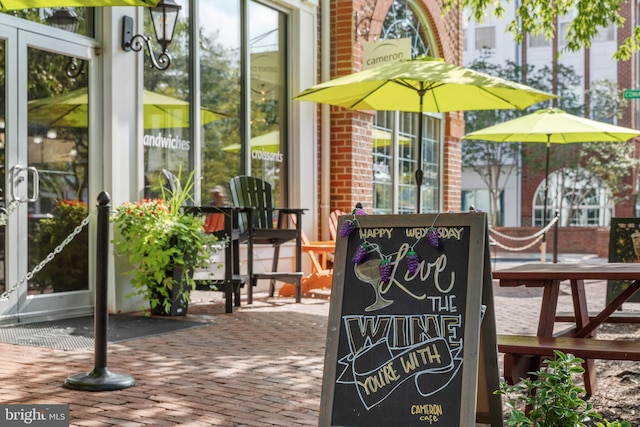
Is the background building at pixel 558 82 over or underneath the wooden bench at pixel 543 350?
over

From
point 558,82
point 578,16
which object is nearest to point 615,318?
point 578,16

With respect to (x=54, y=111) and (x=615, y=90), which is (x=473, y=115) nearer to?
(x=615, y=90)

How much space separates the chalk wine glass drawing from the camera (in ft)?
11.4

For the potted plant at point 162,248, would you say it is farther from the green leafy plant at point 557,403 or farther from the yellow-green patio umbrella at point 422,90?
the green leafy plant at point 557,403

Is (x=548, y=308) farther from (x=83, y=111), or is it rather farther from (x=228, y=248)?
(x=83, y=111)

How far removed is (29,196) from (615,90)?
28.0 m

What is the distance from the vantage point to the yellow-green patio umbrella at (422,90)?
7738 mm

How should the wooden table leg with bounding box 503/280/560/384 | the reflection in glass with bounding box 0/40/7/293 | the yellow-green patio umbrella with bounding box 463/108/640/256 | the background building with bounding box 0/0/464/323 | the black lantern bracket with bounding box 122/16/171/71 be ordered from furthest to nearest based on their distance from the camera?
1. the yellow-green patio umbrella with bounding box 463/108/640/256
2. the black lantern bracket with bounding box 122/16/171/71
3. the background building with bounding box 0/0/464/323
4. the reflection in glass with bounding box 0/40/7/293
5. the wooden table leg with bounding box 503/280/560/384

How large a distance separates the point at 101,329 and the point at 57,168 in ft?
10.4

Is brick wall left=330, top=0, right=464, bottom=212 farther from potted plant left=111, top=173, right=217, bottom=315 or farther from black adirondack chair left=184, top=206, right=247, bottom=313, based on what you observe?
potted plant left=111, top=173, right=217, bottom=315

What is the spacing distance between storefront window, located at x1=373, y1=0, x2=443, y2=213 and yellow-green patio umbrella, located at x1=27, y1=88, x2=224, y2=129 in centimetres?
393

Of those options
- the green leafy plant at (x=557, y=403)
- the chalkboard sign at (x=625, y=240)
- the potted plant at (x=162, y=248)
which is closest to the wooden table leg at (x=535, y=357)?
the green leafy plant at (x=557, y=403)

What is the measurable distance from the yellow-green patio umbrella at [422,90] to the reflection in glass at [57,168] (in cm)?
212

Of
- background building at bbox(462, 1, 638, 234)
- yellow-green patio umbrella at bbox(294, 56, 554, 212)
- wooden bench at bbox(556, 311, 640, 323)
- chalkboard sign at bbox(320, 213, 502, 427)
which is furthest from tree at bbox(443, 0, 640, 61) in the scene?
background building at bbox(462, 1, 638, 234)
